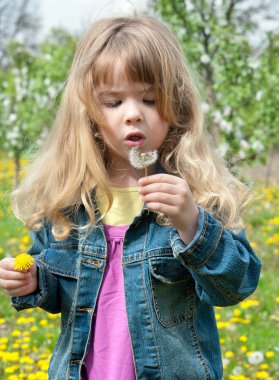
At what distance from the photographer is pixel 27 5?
25.7 meters

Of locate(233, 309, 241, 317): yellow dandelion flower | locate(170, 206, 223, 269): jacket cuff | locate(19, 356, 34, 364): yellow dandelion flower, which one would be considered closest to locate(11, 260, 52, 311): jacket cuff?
locate(170, 206, 223, 269): jacket cuff

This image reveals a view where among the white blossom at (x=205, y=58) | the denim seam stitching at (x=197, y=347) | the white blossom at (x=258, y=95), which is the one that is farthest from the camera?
the white blossom at (x=205, y=58)

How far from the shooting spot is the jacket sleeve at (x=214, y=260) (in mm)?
1297

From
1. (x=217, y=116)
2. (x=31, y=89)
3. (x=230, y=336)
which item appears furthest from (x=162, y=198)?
(x=31, y=89)

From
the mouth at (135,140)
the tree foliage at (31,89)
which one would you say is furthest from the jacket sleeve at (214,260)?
the tree foliage at (31,89)

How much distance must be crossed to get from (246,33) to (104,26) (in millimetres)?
4792

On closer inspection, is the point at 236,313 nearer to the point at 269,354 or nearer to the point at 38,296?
the point at 269,354

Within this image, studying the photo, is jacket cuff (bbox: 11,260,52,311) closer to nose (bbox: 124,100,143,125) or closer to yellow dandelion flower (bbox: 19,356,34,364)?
nose (bbox: 124,100,143,125)

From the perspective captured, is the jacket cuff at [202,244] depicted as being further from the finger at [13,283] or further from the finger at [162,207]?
the finger at [13,283]

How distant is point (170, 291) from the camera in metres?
1.46

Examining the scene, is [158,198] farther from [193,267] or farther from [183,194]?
[193,267]

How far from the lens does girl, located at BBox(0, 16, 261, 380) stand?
4.58 ft

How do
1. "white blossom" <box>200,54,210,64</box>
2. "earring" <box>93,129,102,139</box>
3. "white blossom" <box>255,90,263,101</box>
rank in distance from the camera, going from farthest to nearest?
1. "white blossom" <box>200,54,210,64</box>
2. "white blossom" <box>255,90,263,101</box>
3. "earring" <box>93,129,102,139</box>

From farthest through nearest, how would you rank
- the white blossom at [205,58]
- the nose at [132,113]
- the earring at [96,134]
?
the white blossom at [205,58]
the earring at [96,134]
the nose at [132,113]
